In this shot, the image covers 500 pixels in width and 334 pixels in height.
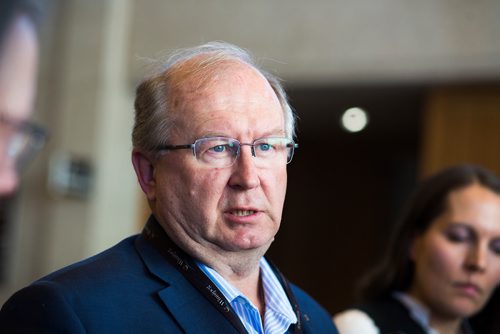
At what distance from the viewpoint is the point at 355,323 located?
258 centimetres

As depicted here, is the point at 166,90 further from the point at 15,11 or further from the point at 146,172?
the point at 15,11

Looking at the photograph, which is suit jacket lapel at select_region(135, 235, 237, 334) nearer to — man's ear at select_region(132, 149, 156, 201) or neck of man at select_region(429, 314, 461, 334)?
man's ear at select_region(132, 149, 156, 201)

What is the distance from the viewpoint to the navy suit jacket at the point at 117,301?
1.53 metres

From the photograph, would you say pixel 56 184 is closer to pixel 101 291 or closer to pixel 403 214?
pixel 403 214

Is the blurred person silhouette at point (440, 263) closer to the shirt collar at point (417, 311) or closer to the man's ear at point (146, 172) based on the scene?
the shirt collar at point (417, 311)

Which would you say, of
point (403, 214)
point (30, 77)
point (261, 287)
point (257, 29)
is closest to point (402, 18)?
point (257, 29)

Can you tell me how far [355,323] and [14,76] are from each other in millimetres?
1765

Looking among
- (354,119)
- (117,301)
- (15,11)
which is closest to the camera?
(15,11)

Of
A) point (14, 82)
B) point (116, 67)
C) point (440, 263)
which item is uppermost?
point (116, 67)

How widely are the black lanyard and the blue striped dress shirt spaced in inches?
1.3

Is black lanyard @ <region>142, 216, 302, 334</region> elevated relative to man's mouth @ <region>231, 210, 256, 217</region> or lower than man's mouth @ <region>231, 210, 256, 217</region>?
lower

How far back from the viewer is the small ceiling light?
8.84m

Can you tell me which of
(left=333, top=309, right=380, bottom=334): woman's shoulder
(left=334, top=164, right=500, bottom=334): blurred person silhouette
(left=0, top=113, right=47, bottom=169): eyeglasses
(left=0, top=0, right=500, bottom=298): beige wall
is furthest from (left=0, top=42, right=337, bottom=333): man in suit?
(left=0, top=0, right=500, bottom=298): beige wall

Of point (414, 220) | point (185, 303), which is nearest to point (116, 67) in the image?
point (414, 220)
